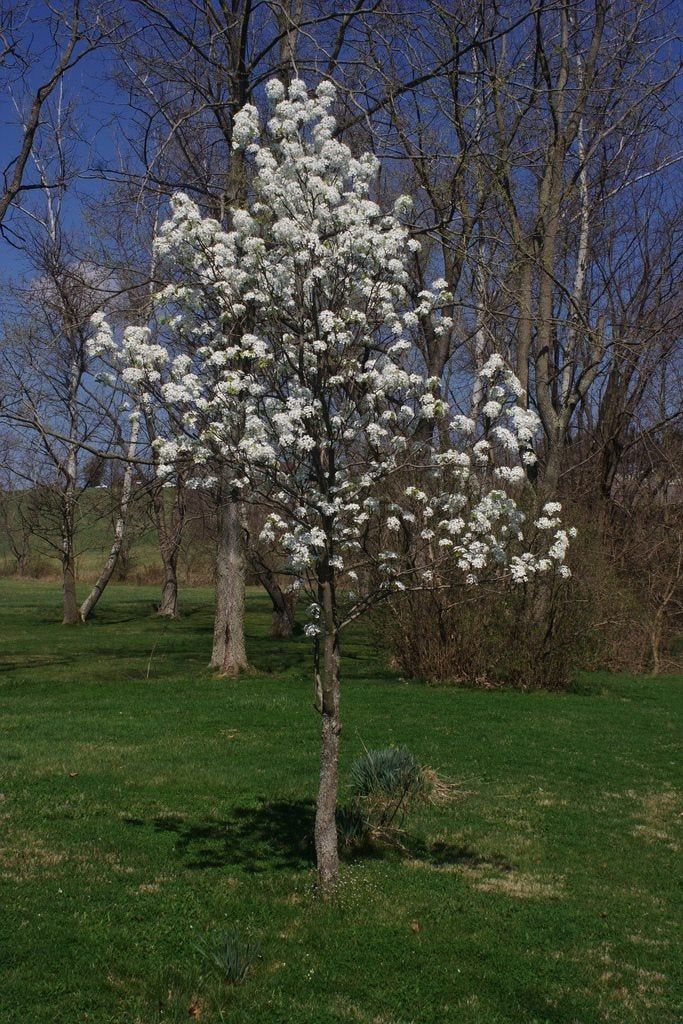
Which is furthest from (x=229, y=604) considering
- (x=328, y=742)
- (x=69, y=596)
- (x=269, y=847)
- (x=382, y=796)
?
(x=69, y=596)

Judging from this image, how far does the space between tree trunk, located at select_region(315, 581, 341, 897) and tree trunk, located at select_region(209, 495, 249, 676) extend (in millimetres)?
10158

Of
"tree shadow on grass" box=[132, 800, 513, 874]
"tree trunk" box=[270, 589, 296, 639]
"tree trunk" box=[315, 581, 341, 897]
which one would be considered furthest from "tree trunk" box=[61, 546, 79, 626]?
"tree trunk" box=[315, 581, 341, 897]

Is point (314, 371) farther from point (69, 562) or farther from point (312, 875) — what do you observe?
point (69, 562)

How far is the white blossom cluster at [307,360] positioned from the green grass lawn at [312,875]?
6.16ft

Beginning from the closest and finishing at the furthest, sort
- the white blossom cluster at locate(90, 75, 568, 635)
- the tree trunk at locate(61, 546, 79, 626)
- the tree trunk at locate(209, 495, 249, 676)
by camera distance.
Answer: the white blossom cluster at locate(90, 75, 568, 635), the tree trunk at locate(209, 495, 249, 676), the tree trunk at locate(61, 546, 79, 626)

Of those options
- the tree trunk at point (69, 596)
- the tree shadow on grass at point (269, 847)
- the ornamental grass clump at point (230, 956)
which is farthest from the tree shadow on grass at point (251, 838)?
the tree trunk at point (69, 596)

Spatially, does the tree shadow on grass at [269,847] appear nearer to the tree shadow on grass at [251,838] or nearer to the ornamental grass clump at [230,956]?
the tree shadow on grass at [251,838]

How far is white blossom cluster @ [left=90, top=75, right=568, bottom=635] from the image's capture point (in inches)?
194

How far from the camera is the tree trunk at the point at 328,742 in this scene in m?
5.38

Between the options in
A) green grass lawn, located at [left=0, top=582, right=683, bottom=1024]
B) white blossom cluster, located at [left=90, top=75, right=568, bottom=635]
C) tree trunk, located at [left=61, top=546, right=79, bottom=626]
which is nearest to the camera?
green grass lawn, located at [left=0, top=582, right=683, bottom=1024]

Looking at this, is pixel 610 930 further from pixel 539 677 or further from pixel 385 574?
pixel 539 677

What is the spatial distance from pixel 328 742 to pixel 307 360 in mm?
2094

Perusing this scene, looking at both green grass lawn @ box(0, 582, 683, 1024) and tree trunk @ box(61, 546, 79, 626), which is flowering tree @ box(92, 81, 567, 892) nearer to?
green grass lawn @ box(0, 582, 683, 1024)

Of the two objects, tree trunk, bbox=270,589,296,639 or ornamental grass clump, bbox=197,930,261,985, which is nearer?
ornamental grass clump, bbox=197,930,261,985
